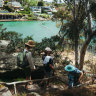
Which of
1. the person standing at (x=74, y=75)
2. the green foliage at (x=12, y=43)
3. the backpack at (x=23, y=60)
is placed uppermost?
the backpack at (x=23, y=60)

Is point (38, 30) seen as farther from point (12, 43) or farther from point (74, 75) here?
point (74, 75)

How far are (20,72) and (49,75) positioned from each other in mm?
1951

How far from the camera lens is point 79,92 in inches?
189

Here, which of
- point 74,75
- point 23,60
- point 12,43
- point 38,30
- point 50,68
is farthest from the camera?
point 38,30

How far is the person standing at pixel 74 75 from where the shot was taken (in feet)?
16.4

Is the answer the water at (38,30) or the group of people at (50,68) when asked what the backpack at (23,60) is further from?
the water at (38,30)

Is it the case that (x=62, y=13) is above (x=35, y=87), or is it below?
above

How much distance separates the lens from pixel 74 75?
5.17 metres

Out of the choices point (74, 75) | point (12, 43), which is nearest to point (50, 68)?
point (74, 75)

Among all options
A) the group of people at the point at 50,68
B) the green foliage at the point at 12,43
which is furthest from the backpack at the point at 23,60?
the green foliage at the point at 12,43

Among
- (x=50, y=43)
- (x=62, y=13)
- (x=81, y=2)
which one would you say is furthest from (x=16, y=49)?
(x=81, y=2)

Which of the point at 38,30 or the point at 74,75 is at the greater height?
the point at 74,75

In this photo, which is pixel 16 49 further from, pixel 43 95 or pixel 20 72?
pixel 43 95

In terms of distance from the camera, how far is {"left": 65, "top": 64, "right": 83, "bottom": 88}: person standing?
4988mm
